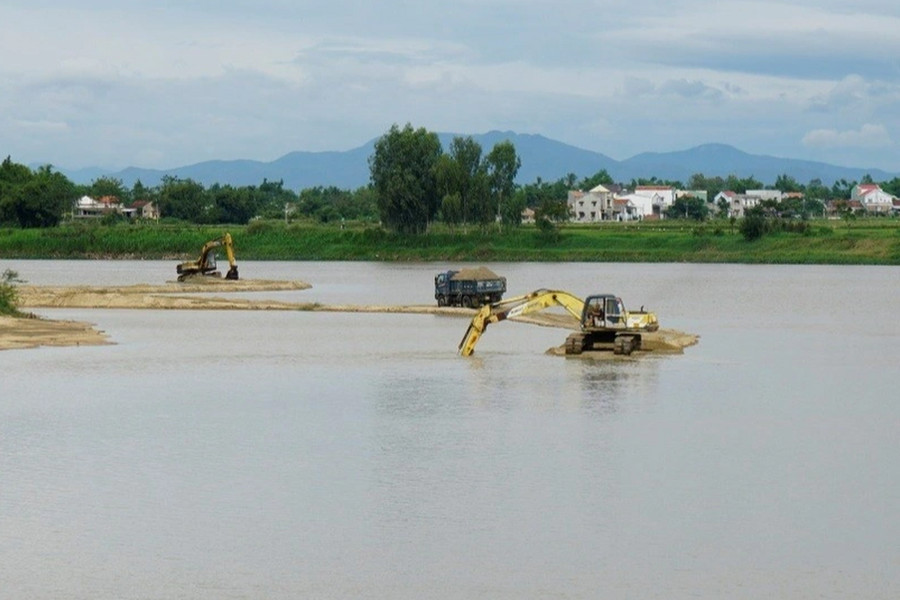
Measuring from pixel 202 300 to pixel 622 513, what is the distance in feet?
167

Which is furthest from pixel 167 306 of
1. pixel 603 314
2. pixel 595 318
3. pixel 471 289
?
pixel 603 314

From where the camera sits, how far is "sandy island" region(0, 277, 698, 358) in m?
50.3

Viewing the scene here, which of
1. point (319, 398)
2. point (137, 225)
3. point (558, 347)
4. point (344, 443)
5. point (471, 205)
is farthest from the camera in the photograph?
point (137, 225)

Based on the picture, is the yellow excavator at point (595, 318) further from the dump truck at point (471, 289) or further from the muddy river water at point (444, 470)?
the dump truck at point (471, 289)

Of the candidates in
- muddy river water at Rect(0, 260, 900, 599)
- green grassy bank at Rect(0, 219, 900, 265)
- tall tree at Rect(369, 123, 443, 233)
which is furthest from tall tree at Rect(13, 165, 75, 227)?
muddy river water at Rect(0, 260, 900, 599)

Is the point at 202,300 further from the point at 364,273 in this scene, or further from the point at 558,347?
the point at 364,273

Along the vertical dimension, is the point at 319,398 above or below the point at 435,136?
below

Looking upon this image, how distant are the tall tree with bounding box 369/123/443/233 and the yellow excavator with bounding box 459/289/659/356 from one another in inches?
3438

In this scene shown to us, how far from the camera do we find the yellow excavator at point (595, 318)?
44.5 m

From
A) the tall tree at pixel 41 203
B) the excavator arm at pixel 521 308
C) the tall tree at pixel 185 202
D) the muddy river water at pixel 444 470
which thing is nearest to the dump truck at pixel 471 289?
the muddy river water at pixel 444 470

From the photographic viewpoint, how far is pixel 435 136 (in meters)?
137

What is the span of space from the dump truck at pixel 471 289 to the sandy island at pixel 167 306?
3.24 ft

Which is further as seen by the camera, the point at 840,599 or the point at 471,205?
the point at 471,205

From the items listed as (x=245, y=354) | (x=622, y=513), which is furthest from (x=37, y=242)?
(x=622, y=513)
